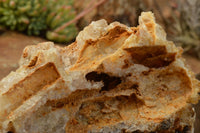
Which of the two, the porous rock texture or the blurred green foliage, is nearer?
the porous rock texture

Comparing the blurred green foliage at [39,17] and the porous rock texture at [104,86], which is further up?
the blurred green foliage at [39,17]

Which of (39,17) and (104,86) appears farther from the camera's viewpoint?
(39,17)

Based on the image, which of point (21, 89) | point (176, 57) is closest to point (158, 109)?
point (176, 57)

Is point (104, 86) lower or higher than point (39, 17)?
lower

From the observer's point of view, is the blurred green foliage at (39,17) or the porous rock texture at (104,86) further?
the blurred green foliage at (39,17)

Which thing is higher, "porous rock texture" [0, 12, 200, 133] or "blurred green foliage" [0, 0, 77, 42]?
"blurred green foliage" [0, 0, 77, 42]

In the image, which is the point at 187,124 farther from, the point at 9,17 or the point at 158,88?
the point at 9,17
